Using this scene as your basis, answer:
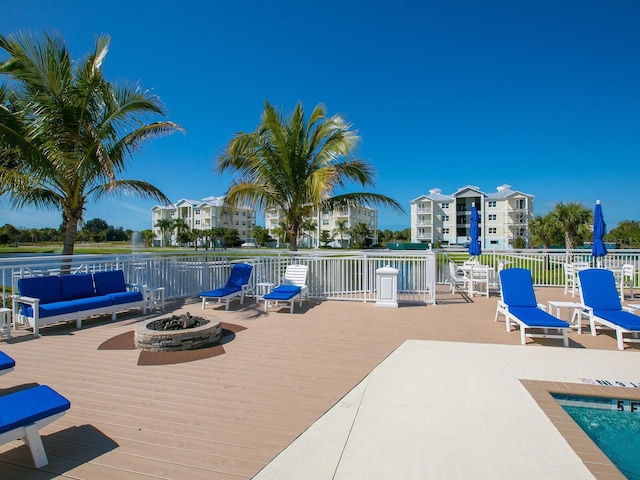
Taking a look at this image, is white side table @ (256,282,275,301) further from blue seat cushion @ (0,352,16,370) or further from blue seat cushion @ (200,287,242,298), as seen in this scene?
blue seat cushion @ (0,352,16,370)

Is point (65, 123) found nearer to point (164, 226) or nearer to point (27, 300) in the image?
point (27, 300)

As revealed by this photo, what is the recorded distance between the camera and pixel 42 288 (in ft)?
21.3

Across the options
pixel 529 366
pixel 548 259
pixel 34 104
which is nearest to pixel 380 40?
pixel 548 259

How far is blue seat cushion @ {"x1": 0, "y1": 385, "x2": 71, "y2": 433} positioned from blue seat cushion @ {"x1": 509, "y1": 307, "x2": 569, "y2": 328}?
19.8ft

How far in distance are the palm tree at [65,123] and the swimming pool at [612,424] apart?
29.9ft

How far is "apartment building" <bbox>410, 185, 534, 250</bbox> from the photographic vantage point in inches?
2219

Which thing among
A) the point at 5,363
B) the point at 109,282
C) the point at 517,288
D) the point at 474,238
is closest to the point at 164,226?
the point at 109,282

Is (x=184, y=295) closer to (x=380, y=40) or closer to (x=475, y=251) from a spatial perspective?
(x=475, y=251)

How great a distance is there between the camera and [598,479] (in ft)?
7.52

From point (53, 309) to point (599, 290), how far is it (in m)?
10.1

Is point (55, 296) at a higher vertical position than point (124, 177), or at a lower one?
lower

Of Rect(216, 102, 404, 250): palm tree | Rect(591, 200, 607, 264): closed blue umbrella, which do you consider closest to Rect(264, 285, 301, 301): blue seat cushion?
Rect(216, 102, 404, 250): palm tree

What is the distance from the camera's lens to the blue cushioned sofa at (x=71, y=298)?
6176mm

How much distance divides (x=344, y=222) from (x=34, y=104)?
2534 inches
